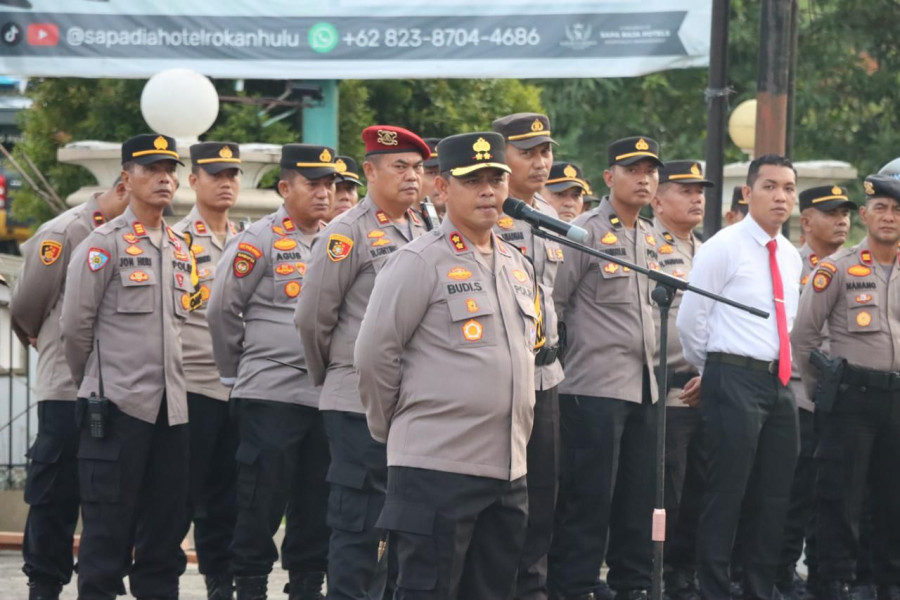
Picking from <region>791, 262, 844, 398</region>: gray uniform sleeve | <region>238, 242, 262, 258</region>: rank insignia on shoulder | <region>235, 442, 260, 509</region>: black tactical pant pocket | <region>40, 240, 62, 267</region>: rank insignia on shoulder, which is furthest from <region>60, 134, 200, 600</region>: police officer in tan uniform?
<region>791, 262, 844, 398</region>: gray uniform sleeve

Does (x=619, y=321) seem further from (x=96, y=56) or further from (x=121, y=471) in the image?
(x=96, y=56)

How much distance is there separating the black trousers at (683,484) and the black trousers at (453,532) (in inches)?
106

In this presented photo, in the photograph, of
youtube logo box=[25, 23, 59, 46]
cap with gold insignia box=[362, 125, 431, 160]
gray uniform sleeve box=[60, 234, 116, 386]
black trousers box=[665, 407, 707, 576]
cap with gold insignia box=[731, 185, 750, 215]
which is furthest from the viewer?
youtube logo box=[25, 23, 59, 46]

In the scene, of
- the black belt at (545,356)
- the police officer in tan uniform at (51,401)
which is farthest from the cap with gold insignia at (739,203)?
the police officer in tan uniform at (51,401)

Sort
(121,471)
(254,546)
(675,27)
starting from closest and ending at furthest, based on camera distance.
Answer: (121,471), (254,546), (675,27)

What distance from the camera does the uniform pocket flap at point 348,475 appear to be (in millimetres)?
7684

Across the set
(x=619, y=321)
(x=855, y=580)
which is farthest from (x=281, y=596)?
(x=855, y=580)

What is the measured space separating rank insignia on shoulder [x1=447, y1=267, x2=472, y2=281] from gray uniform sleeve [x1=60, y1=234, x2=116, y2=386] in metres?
2.36

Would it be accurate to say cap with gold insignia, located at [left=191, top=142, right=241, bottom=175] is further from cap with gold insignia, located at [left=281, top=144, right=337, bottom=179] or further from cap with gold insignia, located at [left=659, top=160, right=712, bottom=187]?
cap with gold insignia, located at [left=659, top=160, right=712, bottom=187]

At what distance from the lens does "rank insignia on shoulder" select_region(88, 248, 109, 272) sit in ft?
26.8

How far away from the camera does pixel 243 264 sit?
8898 millimetres

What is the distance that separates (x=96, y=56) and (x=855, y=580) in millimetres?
6945

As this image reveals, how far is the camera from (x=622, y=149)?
9.09 metres

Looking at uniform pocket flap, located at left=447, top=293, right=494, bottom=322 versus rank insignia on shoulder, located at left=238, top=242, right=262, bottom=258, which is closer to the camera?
uniform pocket flap, located at left=447, top=293, right=494, bottom=322
